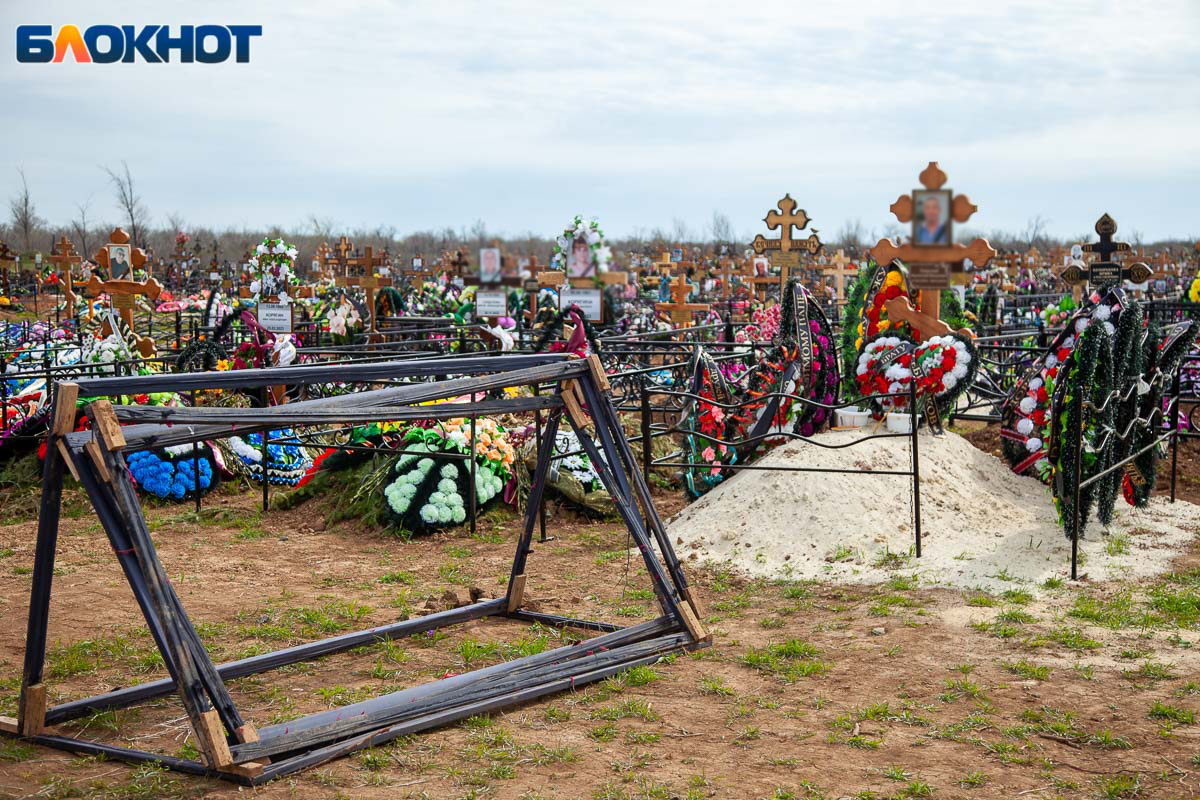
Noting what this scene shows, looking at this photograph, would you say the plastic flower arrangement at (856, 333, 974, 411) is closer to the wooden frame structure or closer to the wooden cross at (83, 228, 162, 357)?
the wooden frame structure

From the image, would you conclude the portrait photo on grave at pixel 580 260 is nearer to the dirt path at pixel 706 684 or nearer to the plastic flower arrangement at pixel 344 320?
the dirt path at pixel 706 684

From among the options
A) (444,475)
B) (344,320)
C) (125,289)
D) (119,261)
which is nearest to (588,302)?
(444,475)

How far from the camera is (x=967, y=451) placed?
9703 mm

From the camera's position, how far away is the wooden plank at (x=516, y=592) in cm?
683

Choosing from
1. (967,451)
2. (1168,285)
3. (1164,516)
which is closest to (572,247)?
(967,451)

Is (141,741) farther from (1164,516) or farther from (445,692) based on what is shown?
(1164,516)

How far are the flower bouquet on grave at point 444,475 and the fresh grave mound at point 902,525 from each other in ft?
5.44

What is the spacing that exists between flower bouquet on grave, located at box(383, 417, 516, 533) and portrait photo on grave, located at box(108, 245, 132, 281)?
6244 mm

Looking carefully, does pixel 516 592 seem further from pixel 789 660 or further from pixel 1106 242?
pixel 1106 242

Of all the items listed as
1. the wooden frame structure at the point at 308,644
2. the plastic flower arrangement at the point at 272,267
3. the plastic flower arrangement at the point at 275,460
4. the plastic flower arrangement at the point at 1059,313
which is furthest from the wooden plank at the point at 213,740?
the plastic flower arrangement at the point at 272,267

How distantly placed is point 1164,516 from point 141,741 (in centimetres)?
782

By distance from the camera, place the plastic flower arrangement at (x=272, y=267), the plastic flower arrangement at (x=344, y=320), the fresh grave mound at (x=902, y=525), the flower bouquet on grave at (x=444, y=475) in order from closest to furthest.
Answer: the fresh grave mound at (x=902, y=525)
the flower bouquet on grave at (x=444, y=475)
the plastic flower arrangement at (x=344, y=320)
the plastic flower arrangement at (x=272, y=267)

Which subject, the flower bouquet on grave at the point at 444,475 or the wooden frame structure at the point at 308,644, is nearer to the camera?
the wooden frame structure at the point at 308,644

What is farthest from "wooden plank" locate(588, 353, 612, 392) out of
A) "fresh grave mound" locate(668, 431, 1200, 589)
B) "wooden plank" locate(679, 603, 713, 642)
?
"fresh grave mound" locate(668, 431, 1200, 589)
